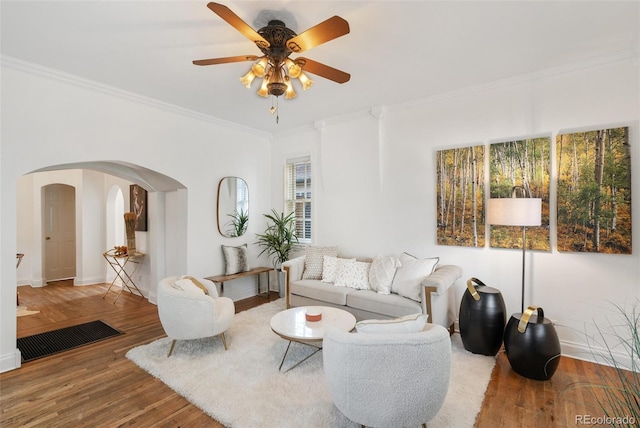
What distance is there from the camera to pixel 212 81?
339cm

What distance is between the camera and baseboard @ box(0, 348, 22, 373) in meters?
2.80

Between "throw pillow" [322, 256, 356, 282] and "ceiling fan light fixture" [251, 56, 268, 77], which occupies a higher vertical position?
"ceiling fan light fixture" [251, 56, 268, 77]

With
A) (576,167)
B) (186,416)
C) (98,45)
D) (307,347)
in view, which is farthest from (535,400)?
(98,45)

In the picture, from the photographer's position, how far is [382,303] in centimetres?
333

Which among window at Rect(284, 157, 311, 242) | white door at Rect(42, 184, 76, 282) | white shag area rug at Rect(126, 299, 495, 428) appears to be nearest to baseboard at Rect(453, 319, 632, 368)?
white shag area rug at Rect(126, 299, 495, 428)

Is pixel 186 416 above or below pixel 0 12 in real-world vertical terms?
below

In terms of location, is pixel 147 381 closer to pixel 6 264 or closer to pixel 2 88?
pixel 6 264

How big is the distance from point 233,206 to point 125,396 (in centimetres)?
303

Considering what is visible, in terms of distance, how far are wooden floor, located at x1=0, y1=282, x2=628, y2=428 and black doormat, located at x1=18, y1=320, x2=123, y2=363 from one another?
0.56 ft

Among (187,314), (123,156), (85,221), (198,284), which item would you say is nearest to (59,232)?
(85,221)

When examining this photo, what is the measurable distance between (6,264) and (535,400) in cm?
477

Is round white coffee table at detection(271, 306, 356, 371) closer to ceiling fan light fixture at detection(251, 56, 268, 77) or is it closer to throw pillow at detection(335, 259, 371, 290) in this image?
throw pillow at detection(335, 259, 371, 290)

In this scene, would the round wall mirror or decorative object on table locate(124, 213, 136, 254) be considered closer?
the round wall mirror

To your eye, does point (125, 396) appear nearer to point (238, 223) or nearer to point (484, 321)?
point (238, 223)
